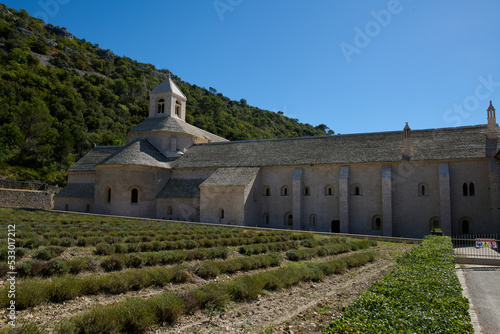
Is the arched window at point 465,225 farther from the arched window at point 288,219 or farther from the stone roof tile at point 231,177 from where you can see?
the stone roof tile at point 231,177

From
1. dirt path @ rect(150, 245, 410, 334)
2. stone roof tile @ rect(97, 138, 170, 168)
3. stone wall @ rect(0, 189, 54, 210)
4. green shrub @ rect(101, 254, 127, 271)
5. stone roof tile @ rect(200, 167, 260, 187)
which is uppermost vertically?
stone roof tile @ rect(97, 138, 170, 168)

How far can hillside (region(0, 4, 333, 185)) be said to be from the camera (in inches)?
2304

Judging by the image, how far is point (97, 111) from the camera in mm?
82500

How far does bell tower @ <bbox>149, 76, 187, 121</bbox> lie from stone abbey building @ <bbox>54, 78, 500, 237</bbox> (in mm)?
3281

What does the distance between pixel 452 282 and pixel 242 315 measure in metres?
5.98

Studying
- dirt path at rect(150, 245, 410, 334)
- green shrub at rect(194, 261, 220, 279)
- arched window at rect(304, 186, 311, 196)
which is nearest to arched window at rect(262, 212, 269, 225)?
arched window at rect(304, 186, 311, 196)

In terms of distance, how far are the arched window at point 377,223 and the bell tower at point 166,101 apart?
29341 millimetres

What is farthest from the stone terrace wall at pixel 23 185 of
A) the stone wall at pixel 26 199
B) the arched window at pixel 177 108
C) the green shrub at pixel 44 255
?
the green shrub at pixel 44 255

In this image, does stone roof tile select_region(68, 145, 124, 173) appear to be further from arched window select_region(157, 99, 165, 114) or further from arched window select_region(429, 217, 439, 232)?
arched window select_region(429, 217, 439, 232)

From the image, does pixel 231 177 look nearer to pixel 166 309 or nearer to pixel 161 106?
pixel 161 106

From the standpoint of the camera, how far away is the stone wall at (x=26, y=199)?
135ft

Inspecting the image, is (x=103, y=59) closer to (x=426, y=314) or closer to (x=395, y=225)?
(x=395, y=225)

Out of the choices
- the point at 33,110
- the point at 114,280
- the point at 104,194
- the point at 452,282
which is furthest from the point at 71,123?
the point at 452,282

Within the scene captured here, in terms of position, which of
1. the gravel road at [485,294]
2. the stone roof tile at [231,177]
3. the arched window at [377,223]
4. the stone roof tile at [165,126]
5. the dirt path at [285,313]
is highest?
the stone roof tile at [165,126]
